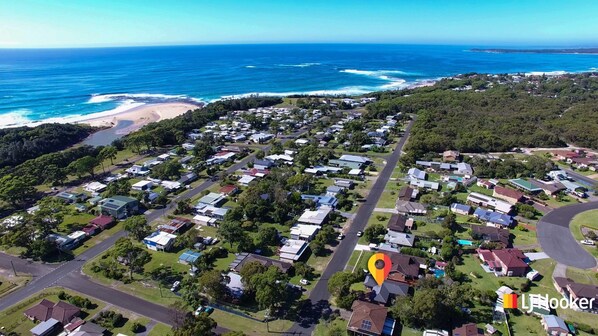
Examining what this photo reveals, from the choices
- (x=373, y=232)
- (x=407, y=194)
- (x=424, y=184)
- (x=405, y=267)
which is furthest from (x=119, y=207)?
(x=424, y=184)

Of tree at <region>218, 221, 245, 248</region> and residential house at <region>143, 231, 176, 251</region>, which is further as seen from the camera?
residential house at <region>143, 231, 176, 251</region>

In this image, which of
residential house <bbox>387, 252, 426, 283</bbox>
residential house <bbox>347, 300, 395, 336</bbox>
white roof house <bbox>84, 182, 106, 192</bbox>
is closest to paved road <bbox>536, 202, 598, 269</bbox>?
residential house <bbox>387, 252, 426, 283</bbox>

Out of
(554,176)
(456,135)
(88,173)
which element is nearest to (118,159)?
(88,173)

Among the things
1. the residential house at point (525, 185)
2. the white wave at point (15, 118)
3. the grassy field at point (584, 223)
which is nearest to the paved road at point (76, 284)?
the grassy field at point (584, 223)

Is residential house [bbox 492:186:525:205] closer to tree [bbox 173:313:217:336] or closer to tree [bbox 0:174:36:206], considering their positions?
tree [bbox 173:313:217:336]

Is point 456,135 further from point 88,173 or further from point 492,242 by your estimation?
point 88,173

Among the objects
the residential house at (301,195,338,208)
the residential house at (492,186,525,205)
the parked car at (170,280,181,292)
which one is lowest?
the parked car at (170,280,181,292)
